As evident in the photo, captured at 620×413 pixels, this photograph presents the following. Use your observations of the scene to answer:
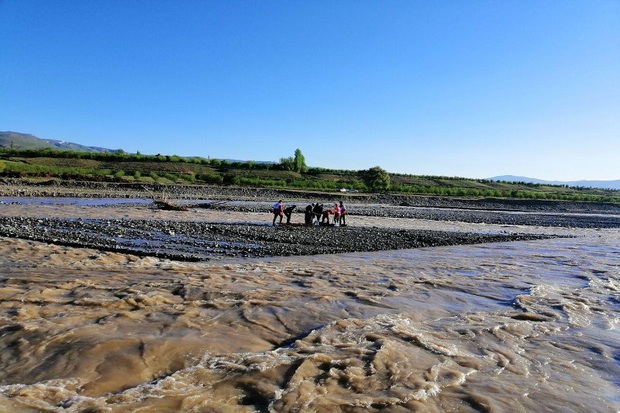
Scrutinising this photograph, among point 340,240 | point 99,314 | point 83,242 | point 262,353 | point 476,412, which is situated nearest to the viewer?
point 476,412

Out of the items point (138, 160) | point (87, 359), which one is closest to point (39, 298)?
point (87, 359)

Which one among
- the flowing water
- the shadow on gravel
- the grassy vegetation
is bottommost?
the shadow on gravel

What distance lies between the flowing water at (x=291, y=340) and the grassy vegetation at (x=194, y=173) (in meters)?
68.2

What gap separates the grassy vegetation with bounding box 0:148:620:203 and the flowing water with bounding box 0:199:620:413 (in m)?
68.2

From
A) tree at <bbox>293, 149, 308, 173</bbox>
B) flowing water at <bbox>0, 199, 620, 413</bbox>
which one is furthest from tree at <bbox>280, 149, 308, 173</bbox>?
flowing water at <bbox>0, 199, 620, 413</bbox>

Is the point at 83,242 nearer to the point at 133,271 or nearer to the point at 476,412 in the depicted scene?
the point at 133,271

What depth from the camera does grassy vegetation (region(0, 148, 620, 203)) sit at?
77250 millimetres

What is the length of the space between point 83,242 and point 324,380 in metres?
14.7

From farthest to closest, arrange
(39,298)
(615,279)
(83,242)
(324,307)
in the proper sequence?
(83,242)
(615,279)
(324,307)
(39,298)

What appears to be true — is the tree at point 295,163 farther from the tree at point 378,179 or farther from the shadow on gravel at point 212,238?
the shadow on gravel at point 212,238

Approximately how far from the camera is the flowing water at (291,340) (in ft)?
20.3

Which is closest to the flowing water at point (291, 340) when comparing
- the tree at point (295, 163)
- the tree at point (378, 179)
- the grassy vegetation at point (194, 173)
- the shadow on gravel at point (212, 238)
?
the shadow on gravel at point (212, 238)

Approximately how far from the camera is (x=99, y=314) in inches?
355

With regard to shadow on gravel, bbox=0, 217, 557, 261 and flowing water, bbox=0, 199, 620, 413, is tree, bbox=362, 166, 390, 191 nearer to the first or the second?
shadow on gravel, bbox=0, 217, 557, 261
